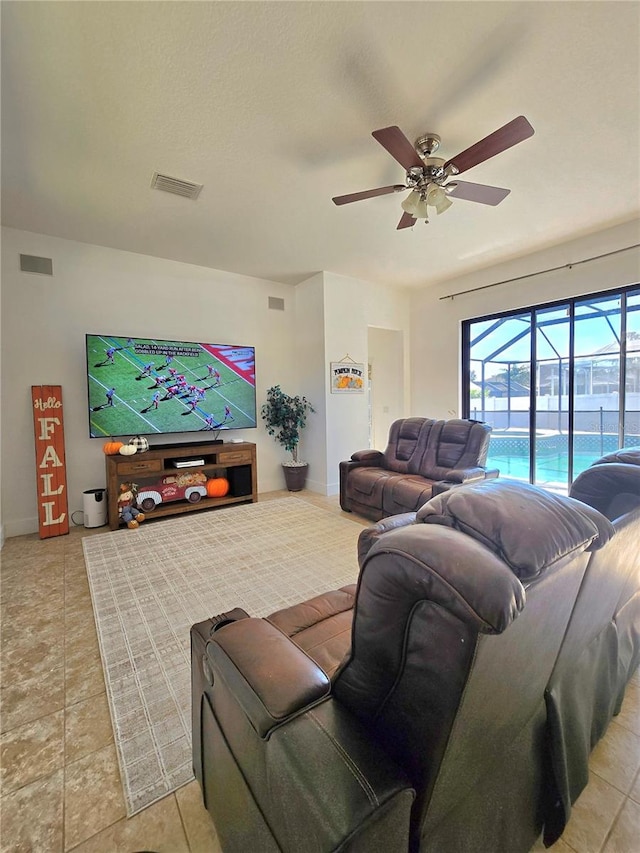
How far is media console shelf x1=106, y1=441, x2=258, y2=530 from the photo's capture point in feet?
11.4

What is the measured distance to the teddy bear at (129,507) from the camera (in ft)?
11.4

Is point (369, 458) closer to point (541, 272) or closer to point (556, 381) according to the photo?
point (556, 381)

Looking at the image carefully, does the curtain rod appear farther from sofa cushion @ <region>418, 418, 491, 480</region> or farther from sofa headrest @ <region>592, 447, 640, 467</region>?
sofa headrest @ <region>592, 447, 640, 467</region>

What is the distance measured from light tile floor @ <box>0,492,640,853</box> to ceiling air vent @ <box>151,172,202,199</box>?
9.75 ft

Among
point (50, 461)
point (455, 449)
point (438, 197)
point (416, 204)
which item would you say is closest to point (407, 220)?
point (416, 204)

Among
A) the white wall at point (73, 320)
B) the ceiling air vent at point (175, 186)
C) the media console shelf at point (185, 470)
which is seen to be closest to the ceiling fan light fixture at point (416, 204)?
the ceiling air vent at point (175, 186)

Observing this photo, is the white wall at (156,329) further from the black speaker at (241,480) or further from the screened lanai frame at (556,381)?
the screened lanai frame at (556,381)

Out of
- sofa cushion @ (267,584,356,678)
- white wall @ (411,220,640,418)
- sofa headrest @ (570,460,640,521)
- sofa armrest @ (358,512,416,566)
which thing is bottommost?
sofa cushion @ (267,584,356,678)

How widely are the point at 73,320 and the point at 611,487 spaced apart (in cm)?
443

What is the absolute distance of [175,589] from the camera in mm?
2359

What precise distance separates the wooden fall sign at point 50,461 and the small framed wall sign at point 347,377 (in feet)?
9.89

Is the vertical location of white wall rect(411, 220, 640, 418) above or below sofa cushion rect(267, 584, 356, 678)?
above

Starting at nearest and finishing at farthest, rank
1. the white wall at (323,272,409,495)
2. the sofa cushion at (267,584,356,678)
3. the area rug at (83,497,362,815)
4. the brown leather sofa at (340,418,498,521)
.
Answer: the sofa cushion at (267,584,356,678) → the area rug at (83,497,362,815) → the brown leather sofa at (340,418,498,521) → the white wall at (323,272,409,495)

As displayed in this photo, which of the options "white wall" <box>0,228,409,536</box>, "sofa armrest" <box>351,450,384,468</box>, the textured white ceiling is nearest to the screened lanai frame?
the textured white ceiling
